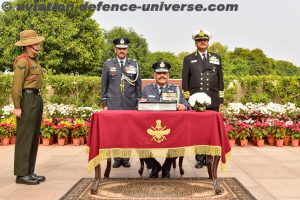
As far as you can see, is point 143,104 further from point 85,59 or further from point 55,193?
point 85,59

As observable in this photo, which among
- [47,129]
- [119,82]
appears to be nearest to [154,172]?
[119,82]

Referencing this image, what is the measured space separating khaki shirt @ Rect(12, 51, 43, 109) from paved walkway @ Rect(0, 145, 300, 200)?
1262 mm

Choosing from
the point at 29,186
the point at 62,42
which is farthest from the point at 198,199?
the point at 62,42

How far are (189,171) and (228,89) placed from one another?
829 cm

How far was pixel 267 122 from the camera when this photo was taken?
10.1 metres

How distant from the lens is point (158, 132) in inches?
208

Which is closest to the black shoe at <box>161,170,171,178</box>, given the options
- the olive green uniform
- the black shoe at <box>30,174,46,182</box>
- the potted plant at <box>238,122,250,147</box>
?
the black shoe at <box>30,174,46,182</box>

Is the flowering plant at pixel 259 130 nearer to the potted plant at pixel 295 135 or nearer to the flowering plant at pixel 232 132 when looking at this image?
the flowering plant at pixel 232 132

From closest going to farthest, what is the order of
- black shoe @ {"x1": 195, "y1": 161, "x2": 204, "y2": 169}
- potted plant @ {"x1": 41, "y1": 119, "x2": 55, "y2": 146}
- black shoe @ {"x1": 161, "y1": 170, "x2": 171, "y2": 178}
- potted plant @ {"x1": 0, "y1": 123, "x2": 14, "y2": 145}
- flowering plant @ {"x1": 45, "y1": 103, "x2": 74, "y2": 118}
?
black shoe @ {"x1": 161, "y1": 170, "x2": 171, "y2": 178} → black shoe @ {"x1": 195, "y1": 161, "x2": 204, "y2": 169} → potted plant @ {"x1": 41, "y1": 119, "x2": 55, "y2": 146} → potted plant @ {"x1": 0, "y1": 123, "x2": 14, "y2": 145} → flowering plant @ {"x1": 45, "y1": 103, "x2": 74, "y2": 118}

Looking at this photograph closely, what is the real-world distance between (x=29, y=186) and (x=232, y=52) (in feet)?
235

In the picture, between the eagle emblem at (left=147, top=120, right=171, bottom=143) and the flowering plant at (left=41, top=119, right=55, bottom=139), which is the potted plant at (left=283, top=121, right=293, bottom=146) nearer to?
the eagle emblem at (left=147, top=120, right=171, bottom=143)

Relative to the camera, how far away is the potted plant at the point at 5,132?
998 centimetres

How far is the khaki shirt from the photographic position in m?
5.81

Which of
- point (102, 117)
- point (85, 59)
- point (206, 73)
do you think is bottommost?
point (102, 117)
